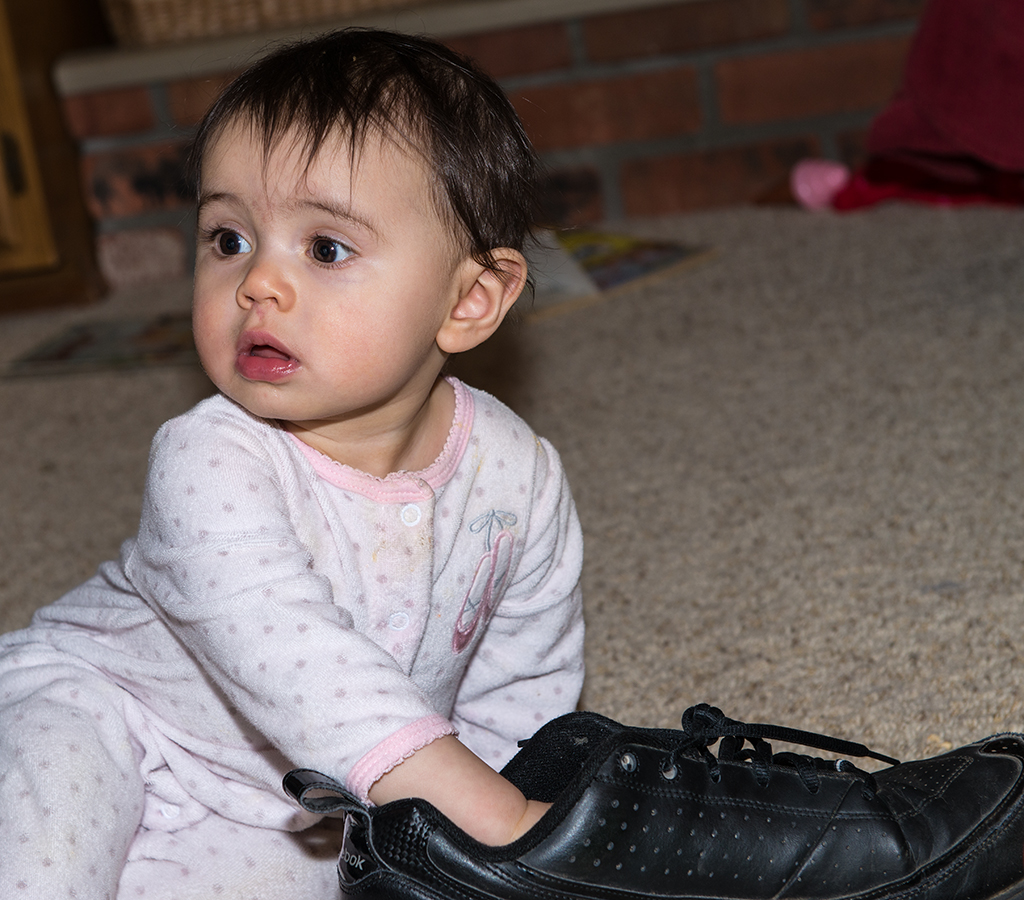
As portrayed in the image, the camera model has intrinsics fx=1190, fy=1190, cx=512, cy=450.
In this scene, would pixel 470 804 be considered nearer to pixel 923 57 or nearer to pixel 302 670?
pixel 302 670

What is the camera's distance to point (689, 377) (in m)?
1.24

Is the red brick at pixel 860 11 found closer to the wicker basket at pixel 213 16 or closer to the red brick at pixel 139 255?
the wicker basket at pixel 213 16

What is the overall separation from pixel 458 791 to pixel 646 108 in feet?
4.88

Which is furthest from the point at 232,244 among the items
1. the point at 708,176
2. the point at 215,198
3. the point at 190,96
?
the point at 708,176

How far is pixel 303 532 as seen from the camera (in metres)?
0.60

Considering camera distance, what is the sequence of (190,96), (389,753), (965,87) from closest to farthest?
(389,753) → (965,87) → (190,96)

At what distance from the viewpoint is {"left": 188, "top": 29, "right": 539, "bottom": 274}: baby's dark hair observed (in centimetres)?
57

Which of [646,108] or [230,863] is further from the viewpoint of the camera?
[646,108]

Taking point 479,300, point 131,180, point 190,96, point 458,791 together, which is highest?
point 479,300

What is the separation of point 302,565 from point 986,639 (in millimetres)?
428

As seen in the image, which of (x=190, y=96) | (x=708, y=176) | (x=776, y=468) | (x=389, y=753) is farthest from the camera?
(x=708, y=176)

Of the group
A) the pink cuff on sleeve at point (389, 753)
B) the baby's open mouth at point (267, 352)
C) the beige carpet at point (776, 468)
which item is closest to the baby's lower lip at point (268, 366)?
the baby's open mouth at point (267, 352)

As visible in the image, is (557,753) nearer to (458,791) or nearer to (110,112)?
(458,791)

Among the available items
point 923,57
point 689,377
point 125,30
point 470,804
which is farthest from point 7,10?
point 470,804
